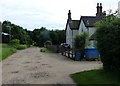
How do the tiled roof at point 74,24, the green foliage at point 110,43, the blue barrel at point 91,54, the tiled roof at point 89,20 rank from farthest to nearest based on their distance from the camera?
the tiled roof at point 74,24 → the tiled roof at point 89,20 → the blue barrel at point 91,54 → the green foliage at point 110,43

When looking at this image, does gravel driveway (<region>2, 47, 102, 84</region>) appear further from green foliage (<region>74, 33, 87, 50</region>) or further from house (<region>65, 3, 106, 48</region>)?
house (<region>65, 3, 106, 48</region>)

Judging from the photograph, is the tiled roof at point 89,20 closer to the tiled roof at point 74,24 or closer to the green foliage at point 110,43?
the tiled roof at point 74,24

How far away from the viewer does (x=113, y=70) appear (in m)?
7.95

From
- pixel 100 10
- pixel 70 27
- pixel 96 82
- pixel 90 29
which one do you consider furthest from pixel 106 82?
pixel 70 27

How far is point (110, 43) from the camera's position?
7.11 meters

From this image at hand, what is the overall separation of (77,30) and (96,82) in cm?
3654

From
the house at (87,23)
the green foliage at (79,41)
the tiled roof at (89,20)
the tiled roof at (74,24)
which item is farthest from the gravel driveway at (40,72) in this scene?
the tiled roof at (74,24)

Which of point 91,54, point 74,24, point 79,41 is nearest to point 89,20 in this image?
point 74,24

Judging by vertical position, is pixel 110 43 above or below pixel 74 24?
below

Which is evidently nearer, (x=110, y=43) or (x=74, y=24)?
(x=110, y=43)

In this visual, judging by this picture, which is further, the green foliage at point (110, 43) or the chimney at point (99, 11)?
the chimney at point (99, 11)

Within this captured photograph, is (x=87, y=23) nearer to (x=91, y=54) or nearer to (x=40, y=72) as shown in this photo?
(x=91, y=54)

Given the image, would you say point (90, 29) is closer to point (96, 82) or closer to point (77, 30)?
point (77, 30)

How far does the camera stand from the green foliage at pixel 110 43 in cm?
695
